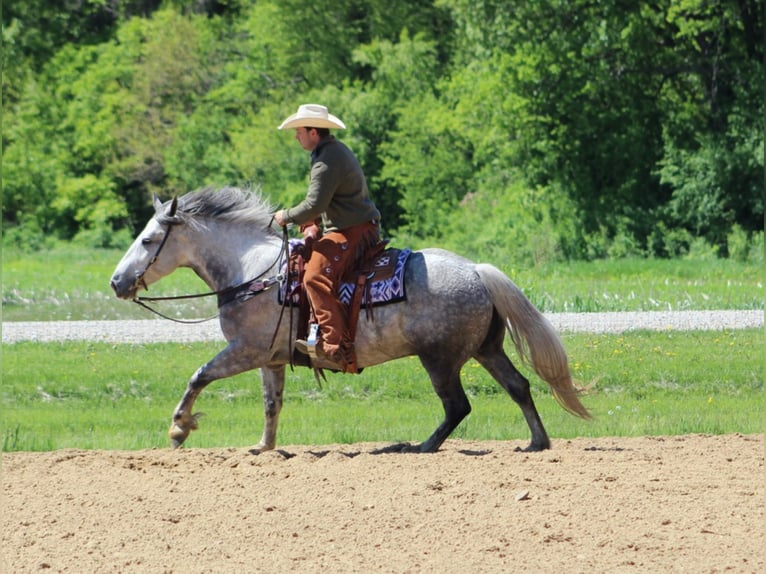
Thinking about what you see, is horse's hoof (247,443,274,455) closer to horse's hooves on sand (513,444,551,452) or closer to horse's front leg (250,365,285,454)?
horse's front leg (250,365,285,454)

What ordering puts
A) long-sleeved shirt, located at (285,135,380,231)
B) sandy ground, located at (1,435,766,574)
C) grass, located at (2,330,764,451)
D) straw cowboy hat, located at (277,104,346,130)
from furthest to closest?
grass, located at (2,330,764,451)
straw cowboy hat, located at (277,104,346,130)
long-sleeved shirt, located at (285,135,380,231)
sandy ground, located at (1,435,766,574)

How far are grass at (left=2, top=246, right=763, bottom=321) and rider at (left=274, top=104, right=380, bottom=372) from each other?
9878 millimetres

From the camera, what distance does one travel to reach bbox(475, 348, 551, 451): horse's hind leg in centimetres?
1004

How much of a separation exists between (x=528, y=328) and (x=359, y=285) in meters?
1.34

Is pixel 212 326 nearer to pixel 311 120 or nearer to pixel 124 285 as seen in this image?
pixel 124 285

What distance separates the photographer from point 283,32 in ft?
137

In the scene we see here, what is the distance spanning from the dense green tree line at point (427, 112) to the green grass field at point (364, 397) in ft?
43.2

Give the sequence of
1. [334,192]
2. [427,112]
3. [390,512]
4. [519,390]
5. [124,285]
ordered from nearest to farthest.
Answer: [390,512]
[334,192]
[519,390]
[124,285]
[427,112]

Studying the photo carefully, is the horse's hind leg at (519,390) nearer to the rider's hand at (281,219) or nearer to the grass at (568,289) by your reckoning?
the rider's hand at (281,219)

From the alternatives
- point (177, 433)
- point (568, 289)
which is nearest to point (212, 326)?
point (568, 289)

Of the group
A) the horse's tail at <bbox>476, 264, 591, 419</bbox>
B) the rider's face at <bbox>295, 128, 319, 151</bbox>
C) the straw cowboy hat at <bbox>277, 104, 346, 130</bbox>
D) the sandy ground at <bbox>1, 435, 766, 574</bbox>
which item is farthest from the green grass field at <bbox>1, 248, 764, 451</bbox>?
the straw cowboy hat at <bbox>277, 104, 346, 130</bbox>

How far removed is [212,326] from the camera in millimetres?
18703

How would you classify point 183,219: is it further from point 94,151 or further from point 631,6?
point 94,151

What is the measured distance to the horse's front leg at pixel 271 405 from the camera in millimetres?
10469
